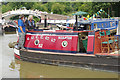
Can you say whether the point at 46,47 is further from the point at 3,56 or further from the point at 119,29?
the point at 119,29

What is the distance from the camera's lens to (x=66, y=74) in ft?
25.8

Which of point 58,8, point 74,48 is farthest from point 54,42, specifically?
point 58,8

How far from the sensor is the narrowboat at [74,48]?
304 inches

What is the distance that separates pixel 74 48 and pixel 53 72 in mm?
1355

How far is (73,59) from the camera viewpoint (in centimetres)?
830

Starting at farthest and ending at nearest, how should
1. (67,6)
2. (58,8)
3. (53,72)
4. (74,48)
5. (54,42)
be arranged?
(67,6)
(58,8)
(54,42)
(74,48)
(53,72)

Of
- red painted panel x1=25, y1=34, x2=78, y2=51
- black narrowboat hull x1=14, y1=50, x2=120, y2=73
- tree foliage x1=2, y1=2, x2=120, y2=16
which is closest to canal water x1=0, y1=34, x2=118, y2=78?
black narrowboat hull x1=14, y1=50, x2=120, y2=73

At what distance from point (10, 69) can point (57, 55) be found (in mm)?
2241

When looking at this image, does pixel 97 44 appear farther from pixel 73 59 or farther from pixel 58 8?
pixel 58 8

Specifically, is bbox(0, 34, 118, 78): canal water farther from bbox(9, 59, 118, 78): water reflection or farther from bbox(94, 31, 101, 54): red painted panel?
bbox(94, 31, 101, 54): red painted panel

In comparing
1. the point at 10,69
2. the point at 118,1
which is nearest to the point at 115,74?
the point at 10,69

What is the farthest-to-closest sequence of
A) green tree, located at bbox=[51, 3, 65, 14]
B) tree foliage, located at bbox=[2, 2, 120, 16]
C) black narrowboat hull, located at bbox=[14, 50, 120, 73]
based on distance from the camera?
green tree, located at bbox=[51, 3, 65, 14] < tree foliage, located at bbox=[2, 2, 120, 16] < black narrowboat hull, located at bbox=[14, 50, 120, 73]

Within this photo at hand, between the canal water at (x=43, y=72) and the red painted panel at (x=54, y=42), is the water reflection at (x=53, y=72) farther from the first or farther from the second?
the red painted panel at (x=54, y=42)

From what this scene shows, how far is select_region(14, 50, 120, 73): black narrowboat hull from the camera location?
24.5 ft
